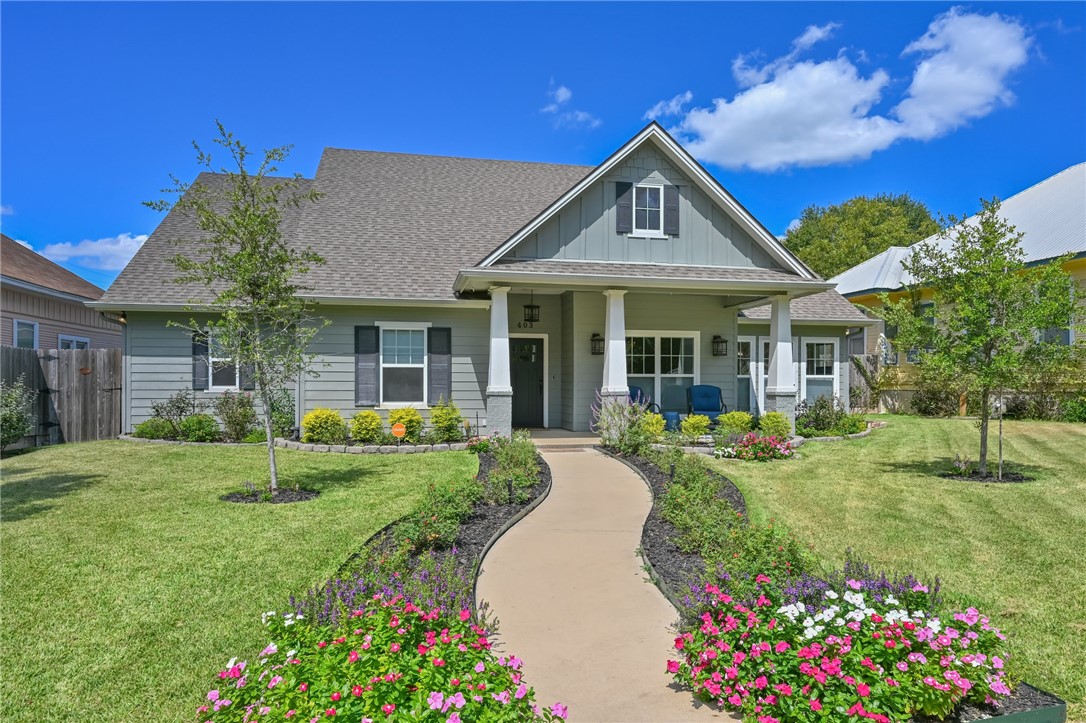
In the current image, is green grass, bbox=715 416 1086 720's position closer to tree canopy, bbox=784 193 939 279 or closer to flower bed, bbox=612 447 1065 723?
→ flower bed, bbox=612 447 1065 723

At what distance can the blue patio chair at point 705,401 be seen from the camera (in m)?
13.7

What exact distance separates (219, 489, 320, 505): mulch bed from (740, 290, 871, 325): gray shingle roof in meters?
11.8

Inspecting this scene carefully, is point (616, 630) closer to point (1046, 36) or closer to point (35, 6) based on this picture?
point (35, 6)

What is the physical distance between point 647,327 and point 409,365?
5.36 metres

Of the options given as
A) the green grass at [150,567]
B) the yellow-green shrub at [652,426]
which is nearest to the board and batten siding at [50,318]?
the green grass at [150,567]

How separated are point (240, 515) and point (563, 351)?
8.73m

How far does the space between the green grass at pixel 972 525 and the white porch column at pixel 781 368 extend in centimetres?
127

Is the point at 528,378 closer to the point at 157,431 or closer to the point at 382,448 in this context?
the point at 382,448

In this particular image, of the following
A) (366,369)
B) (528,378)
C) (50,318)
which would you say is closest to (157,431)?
(366,369)

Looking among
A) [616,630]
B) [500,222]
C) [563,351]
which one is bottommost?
[616,630]

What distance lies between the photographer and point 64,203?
1458 cm

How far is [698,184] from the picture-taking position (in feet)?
41.1

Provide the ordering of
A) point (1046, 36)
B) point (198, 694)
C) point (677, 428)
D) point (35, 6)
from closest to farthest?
point (198, 694)
point (35, 6)
point (1046, 36)
point (677, 428)

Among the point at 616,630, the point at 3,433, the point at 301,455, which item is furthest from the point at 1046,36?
the point at 3,433
